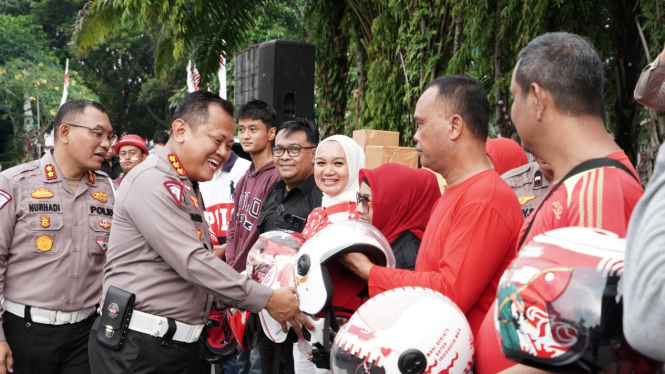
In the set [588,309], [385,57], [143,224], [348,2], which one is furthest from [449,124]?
[348,2]

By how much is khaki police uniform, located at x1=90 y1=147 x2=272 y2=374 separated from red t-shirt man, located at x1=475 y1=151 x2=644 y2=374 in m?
1.76

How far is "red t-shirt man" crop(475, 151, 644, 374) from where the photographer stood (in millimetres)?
1896

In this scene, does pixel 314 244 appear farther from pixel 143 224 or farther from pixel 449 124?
pixel 143 224

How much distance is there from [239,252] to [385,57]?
531 centimetres

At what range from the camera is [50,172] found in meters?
4.43

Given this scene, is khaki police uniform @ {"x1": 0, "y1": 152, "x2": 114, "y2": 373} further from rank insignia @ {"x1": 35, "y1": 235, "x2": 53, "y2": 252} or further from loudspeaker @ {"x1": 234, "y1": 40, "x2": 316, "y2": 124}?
loudspeaker @ {"x1": 234, "y1": 40, "x2": 316, "y2": 124}

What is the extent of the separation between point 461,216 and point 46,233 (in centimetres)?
279

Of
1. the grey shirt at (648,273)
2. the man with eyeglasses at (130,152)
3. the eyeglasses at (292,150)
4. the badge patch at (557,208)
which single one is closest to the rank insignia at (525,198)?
the eyeglasses at (292,150)

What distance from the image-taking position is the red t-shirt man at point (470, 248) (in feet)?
8.27

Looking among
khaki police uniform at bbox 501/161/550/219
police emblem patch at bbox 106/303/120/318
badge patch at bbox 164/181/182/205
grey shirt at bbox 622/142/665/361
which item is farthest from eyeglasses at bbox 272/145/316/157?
grey shirt at bbox 622/142/665/361

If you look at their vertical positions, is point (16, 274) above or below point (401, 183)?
below

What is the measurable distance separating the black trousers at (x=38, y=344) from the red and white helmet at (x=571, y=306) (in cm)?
324

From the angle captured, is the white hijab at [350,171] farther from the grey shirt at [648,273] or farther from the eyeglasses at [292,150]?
the grey shirt at [648,273]

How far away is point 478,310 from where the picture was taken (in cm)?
266
